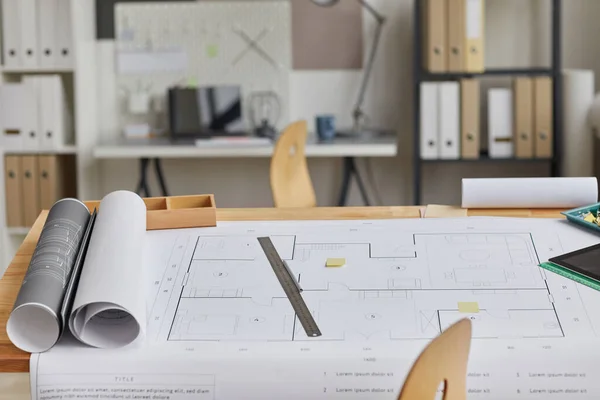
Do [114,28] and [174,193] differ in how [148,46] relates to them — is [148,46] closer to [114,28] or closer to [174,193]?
[114,28]

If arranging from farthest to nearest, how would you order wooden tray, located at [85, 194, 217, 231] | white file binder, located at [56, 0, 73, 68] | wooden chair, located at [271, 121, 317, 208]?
1. white file binder, located at [56, 0, 73, 68]
2. wooden chair, located at [271, 121, 317, 208]
3. wooden tray, located at [85, 194, 217, 231]

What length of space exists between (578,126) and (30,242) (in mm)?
2861

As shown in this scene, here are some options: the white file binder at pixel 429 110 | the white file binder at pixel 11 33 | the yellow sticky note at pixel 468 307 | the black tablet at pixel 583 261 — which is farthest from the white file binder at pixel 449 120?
the yellow sticky note at pixel 468 307

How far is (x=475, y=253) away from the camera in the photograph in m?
1.86

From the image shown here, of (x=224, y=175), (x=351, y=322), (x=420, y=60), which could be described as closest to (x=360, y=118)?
(x=420, y=60)

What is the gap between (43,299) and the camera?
1531 mm

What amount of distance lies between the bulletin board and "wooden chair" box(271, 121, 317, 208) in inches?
54.8

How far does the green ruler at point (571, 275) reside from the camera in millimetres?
1710

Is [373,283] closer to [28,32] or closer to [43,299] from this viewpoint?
[43,299]

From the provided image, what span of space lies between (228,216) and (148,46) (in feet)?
8.47

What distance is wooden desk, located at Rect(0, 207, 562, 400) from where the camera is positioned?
1.55 metres

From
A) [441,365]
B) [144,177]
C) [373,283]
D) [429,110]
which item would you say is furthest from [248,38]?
[441,365]

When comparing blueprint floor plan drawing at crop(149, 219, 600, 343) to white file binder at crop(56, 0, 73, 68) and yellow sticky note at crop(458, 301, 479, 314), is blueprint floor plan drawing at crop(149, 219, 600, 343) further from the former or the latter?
white file binder at crop(56, 0, 73, 68)

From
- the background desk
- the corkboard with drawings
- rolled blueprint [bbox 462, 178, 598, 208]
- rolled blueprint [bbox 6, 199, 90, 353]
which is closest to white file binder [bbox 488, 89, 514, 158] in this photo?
the background desk
